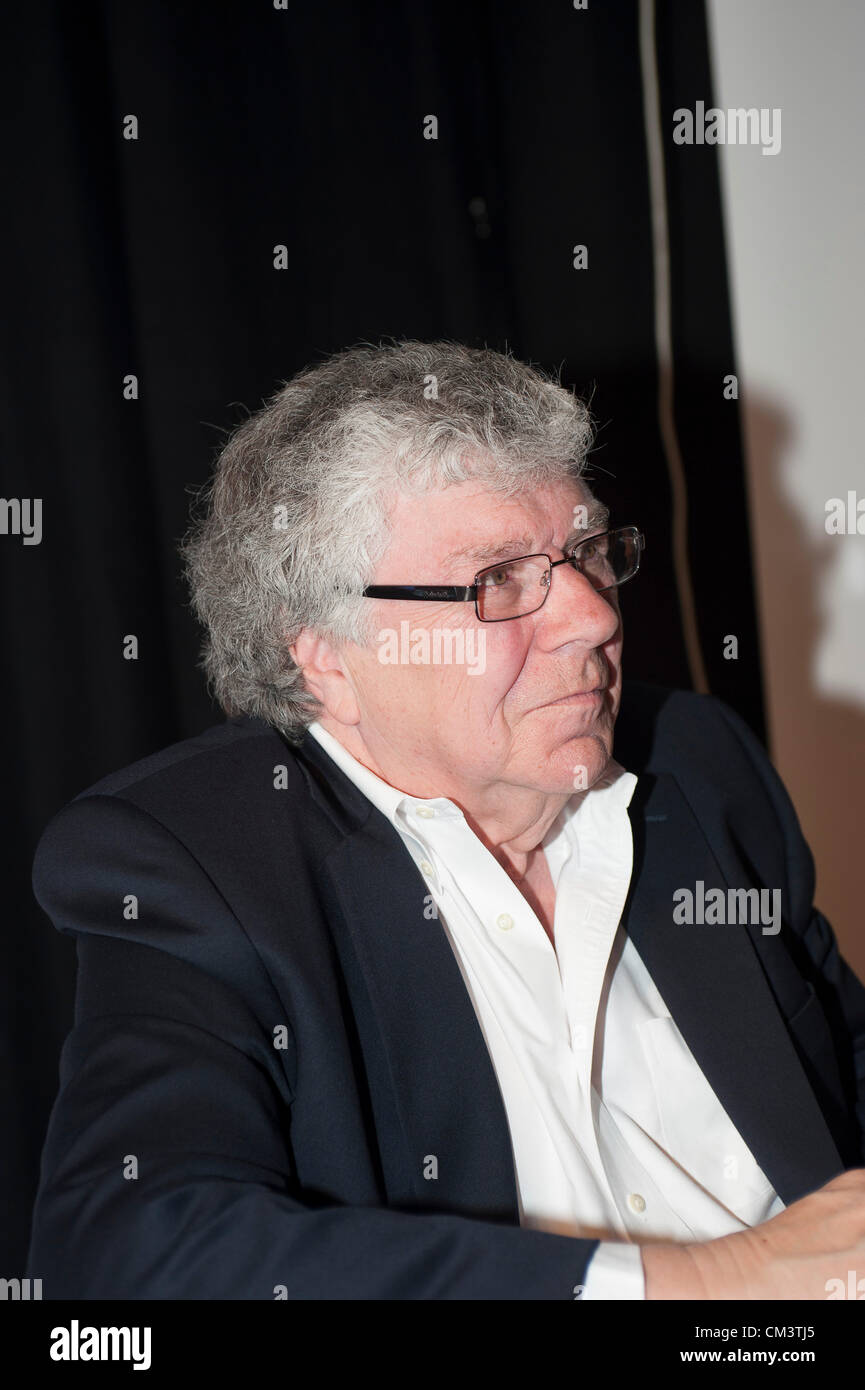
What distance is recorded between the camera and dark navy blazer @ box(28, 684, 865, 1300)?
0.93 meters

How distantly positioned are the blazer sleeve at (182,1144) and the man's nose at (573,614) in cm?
46

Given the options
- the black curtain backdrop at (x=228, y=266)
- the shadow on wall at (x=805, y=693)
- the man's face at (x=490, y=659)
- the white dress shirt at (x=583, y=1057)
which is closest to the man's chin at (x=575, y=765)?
the man's face at (x=490, y=659)

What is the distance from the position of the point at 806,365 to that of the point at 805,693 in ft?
2.07

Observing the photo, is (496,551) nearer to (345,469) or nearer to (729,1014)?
(345,469)

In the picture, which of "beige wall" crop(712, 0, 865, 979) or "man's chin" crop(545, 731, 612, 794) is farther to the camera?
"beige wall" crop(712, 0, 865, 979)

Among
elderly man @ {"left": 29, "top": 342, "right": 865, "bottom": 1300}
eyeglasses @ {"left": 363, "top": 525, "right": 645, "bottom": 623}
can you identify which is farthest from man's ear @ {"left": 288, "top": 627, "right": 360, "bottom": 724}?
eyeglasses @ {"left": 363, "top": 525, "right": 645, "bottom": 623}

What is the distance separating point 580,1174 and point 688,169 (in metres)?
1.71

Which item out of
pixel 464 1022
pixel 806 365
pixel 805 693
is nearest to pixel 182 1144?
pixel 464 1022

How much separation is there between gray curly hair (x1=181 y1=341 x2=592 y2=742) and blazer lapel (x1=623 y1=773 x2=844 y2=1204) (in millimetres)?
479

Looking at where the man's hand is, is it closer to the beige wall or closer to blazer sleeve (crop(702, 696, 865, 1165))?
blazer sleeve (crop(702, 696, 865, 1165))

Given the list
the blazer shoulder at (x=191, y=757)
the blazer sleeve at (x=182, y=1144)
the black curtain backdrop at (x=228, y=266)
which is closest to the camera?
the blazer sleeve at (x=182, y=1144)

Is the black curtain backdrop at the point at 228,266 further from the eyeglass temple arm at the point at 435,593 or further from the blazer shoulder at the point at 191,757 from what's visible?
the eyeglass temple arm at the point at 435,593

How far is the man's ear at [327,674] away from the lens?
4.48ft
